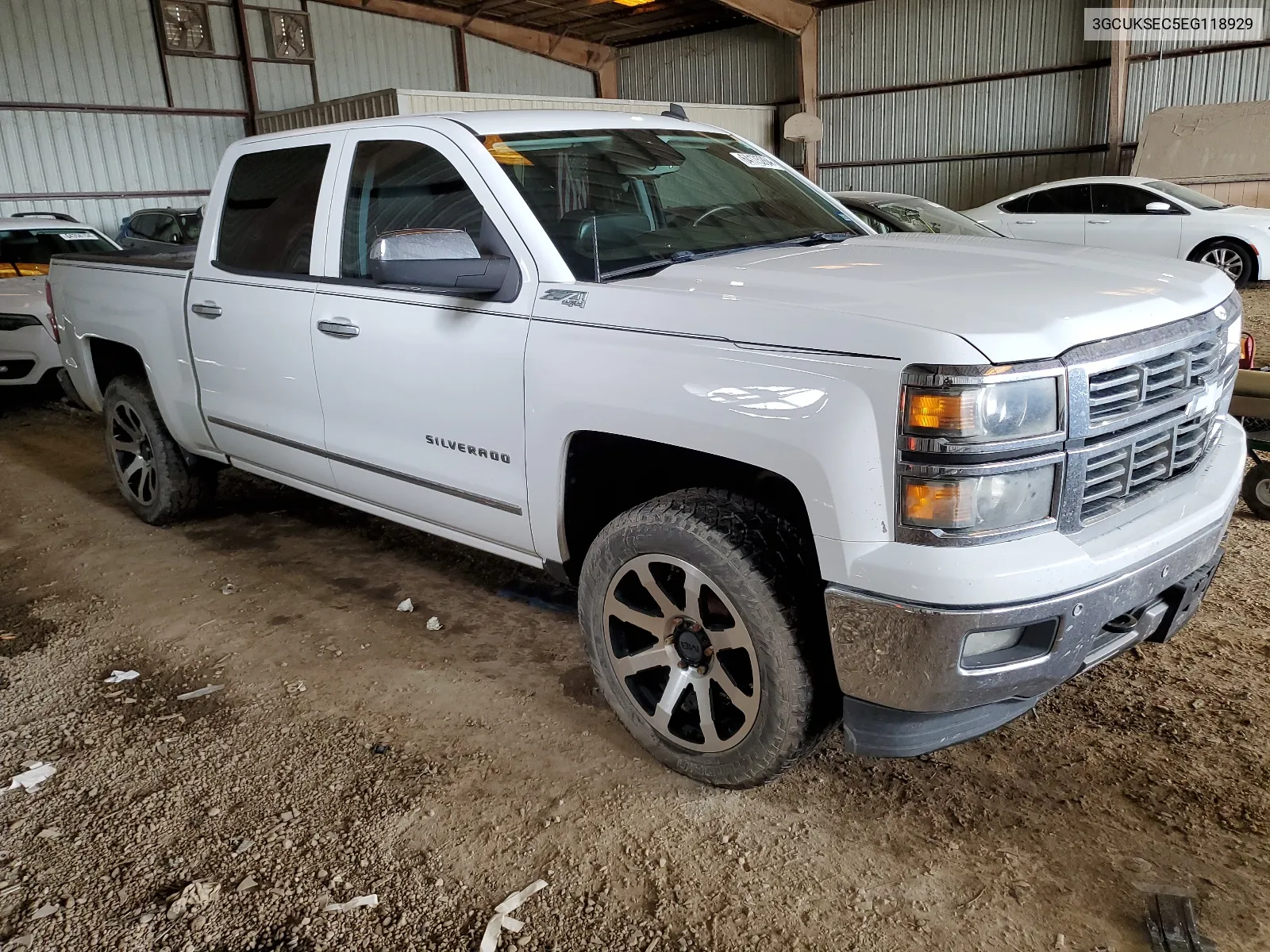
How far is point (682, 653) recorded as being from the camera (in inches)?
106

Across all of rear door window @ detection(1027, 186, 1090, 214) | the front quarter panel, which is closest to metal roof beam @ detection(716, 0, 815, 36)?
rear door window @ detection(1027, 186, 1090, 214)

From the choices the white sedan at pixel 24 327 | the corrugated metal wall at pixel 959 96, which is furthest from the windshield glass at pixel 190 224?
the corrugated metal wall at pixel 959 96

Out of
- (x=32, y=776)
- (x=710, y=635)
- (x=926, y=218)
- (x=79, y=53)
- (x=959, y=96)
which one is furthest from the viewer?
(x=959, y=96)

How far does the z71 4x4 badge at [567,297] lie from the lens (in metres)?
2.71

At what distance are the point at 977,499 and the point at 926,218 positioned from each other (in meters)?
6.87

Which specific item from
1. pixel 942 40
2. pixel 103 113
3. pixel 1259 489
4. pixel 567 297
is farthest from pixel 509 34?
pixel 567 297

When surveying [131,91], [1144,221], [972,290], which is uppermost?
[131,91]

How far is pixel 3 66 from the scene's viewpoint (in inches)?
627

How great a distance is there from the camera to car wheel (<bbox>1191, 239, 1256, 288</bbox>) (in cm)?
1209

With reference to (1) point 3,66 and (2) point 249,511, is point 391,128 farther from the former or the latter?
(1) point 3,66

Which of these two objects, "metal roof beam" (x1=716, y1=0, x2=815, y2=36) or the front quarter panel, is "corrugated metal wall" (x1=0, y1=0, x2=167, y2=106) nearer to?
"metal roof beam" (x1=716, y1=0, x2=815, y2=36)

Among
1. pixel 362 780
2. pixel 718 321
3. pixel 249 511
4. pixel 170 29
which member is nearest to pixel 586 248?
pixel 718 321

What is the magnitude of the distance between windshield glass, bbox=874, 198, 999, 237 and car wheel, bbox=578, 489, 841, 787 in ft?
19.7

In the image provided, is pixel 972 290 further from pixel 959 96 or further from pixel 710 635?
pixel 959 96
